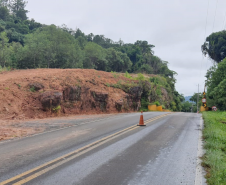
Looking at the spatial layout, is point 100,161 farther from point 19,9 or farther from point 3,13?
point 19,9

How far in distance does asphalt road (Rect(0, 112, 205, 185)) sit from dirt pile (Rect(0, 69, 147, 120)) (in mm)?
8925

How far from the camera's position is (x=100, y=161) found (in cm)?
620

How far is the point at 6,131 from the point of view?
11016 mm

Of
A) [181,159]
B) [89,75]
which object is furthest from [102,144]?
[89,75]

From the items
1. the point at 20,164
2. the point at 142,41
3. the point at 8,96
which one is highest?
the point at 142,41

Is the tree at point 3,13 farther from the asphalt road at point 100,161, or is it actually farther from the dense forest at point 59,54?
the asphalt road at point 100,161

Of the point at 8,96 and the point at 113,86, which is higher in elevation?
the point at 113,86

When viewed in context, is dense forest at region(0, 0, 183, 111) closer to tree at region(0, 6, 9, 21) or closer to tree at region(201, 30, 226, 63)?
tree at region(0, 6, 9, 21)

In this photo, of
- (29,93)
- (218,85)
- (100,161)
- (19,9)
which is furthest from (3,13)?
(100,161)

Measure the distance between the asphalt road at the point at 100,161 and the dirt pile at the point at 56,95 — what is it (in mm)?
8925

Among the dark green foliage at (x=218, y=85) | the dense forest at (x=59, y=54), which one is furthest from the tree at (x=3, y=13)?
the dark green foliage at (x=218, y=85)

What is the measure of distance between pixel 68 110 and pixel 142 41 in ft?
284

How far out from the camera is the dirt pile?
56.7 ft

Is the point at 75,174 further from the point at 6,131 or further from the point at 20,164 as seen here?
the point at 6,131
